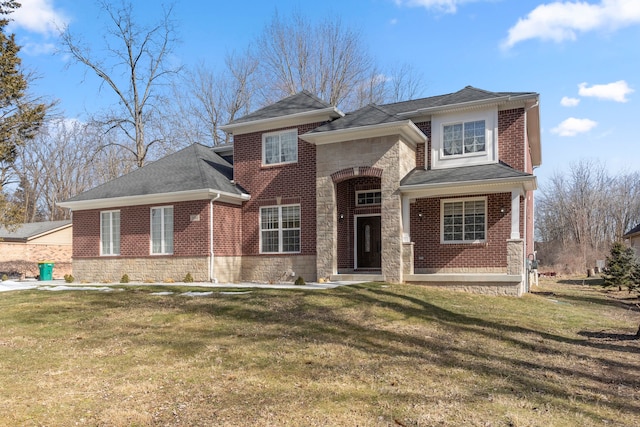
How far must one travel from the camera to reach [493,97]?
1515 centimetres

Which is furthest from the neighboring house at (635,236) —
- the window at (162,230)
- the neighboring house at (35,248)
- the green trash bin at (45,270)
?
the neighboring house at (35,248)

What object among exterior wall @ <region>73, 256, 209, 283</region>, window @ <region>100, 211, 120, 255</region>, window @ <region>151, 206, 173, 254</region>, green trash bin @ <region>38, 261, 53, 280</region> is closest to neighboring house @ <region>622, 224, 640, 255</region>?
exterior wall @ <region>73, 256, 209, 283</region>

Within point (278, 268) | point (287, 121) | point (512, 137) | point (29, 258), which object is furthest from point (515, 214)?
point (29, 258)

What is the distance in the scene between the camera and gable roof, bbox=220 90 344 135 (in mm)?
16703

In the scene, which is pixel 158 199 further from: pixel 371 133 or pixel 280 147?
pixel 371 133

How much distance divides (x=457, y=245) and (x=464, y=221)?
2.65ft

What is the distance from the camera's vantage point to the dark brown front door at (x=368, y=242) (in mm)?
17081

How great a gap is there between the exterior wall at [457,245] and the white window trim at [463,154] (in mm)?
1239

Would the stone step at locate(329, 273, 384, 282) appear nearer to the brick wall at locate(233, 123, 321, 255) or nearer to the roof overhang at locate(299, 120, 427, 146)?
the brick wall at locate(233, 123, 321, 255)

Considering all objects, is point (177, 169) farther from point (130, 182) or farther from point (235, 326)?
point (235, 326)

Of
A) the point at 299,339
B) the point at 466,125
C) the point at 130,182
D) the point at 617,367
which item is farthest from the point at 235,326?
the point at 130,182

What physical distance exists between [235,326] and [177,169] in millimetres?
11839

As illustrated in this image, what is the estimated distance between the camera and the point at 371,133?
14.9m

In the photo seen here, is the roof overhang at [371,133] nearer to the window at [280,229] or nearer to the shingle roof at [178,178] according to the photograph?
the window at [280,229]
